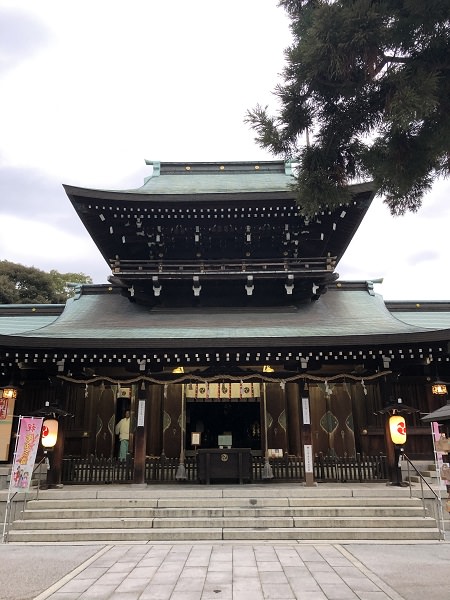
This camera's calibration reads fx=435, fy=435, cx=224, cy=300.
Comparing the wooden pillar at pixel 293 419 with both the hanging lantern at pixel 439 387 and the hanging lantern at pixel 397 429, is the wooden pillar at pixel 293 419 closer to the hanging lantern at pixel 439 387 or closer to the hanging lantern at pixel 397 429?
the hanging lantern at pixel 397 429

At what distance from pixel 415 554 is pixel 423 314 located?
11.5 metres

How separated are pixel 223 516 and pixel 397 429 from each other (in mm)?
5819

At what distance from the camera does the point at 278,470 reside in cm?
1327

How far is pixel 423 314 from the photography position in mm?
17875

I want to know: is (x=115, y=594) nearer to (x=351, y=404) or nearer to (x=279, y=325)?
(x=279, y=325)

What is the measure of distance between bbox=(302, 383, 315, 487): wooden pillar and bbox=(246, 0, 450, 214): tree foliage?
25.3 feet

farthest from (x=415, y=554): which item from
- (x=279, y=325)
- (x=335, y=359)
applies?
(x=279, y=325)

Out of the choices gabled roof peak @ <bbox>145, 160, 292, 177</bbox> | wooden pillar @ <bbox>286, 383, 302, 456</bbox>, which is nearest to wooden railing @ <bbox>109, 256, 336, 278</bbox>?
wooden pillar @ <bbox>286, 383, 302, 456</bbox>

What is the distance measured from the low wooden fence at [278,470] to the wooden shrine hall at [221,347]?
6cm

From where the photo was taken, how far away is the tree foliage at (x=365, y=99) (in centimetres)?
529

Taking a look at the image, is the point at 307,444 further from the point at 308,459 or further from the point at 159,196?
the point at 159,196

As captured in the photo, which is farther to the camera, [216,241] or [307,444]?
[216,241]

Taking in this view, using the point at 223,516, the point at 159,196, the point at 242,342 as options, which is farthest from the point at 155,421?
the point at 159,196

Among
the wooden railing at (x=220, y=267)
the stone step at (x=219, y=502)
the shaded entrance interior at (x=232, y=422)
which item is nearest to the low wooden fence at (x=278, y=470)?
the stone step at (x=219, y=502)
